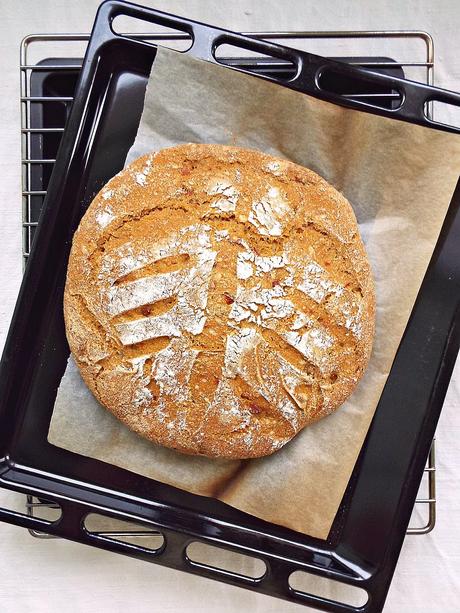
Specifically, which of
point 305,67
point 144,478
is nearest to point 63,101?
point 305,67

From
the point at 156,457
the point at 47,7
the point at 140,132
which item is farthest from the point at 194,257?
the point at 47,7

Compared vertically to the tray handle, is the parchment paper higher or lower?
lower

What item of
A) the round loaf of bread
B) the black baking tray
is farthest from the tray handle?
the round loaf of bread

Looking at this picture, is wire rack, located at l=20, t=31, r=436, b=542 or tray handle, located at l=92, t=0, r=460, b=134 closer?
tray handle, located at l=92, t=0, r=460, b=134

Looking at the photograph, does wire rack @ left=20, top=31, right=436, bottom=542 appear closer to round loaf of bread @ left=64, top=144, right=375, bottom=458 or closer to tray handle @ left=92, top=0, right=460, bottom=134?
tray handle @ left=92, top=0, right=460, bottom=134

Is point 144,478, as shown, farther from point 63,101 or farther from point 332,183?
point 63,101

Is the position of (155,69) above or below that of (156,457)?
above

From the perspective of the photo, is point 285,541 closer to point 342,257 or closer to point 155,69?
point 342,257
